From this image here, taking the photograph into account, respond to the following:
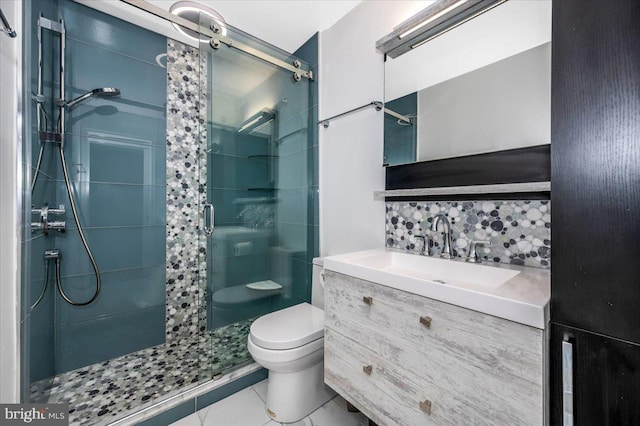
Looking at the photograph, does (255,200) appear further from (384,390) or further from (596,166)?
(596,166)

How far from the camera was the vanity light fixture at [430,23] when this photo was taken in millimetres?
1215

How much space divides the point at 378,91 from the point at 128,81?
181 centimetres

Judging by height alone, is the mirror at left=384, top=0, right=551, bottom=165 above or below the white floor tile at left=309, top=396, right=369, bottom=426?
above

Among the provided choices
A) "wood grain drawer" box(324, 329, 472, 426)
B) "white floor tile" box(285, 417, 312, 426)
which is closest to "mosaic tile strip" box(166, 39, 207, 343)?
"white floor tile" box(285, 417, 312, 426)

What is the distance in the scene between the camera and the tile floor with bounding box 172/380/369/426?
1387 mm

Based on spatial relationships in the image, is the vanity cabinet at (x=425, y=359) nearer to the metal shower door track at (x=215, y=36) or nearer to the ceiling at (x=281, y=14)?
the metal shower door track at (x=215, y=36)

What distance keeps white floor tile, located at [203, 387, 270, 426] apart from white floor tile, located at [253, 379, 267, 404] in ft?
0.08

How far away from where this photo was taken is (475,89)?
1.22 meters

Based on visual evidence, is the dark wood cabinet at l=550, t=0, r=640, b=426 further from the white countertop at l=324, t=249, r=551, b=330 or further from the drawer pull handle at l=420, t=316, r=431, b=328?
the drawer pull handle at l=420, t=316, r=431, b=328

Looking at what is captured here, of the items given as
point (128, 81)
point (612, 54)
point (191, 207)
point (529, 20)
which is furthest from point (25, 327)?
point (529, 20)

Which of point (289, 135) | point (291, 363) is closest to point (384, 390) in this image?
point (291, 363)

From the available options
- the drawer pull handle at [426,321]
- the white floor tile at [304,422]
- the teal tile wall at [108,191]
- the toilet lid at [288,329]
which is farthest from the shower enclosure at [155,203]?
the drawer pull handle at [426,321]

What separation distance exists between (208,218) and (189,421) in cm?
114

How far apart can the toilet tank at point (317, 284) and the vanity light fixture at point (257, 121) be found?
1.07 metres
